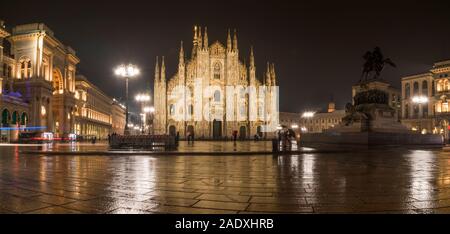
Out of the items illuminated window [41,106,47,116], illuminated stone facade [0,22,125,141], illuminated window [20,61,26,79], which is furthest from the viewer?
illuminated window [20,61,26,79]

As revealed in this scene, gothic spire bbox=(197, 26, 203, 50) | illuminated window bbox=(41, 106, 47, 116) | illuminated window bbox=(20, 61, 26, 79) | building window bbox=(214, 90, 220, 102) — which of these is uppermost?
gothic spire bbox=(197, 26, 203, 50)

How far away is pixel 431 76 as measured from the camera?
229 ft

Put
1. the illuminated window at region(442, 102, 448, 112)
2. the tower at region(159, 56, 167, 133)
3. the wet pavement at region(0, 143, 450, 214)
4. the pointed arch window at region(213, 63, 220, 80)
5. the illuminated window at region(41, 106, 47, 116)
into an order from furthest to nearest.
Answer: the pointed arch window at region(213, 63, 220, 80)
the illuminated window at region(442, 102, 448, 112)
the tower at region(159, 56, 167, 133)
the illuminated window at region(41, 106, 47, 116)
the wet pavement at region(0, 143, 450, 214)

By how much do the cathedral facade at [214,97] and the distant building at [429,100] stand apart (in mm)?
29495

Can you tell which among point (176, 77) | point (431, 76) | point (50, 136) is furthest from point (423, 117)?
point (50, 136)

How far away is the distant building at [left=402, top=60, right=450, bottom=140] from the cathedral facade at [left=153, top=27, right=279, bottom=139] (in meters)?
29.5

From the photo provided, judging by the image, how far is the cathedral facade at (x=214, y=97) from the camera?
61406 mm

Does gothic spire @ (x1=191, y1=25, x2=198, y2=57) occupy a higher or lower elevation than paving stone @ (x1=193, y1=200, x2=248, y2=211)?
higher

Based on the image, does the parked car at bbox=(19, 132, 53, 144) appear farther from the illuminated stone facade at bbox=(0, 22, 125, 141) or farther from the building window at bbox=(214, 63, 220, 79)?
the building window at bbox=(214, 63, 220, 79)

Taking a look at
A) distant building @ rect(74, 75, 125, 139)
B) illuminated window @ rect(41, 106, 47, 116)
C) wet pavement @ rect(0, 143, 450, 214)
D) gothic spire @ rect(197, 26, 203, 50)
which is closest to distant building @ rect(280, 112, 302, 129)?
gothic spire @ rect(197, 26, 203, 50)

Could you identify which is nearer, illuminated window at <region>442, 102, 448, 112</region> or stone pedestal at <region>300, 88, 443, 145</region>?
stone pedestal at <region>300, 88, 443, 145</region>

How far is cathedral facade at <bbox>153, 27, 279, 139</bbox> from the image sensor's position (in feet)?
201

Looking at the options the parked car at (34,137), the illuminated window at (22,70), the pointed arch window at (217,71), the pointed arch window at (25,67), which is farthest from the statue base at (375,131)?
the illuminated window at (22,70)
